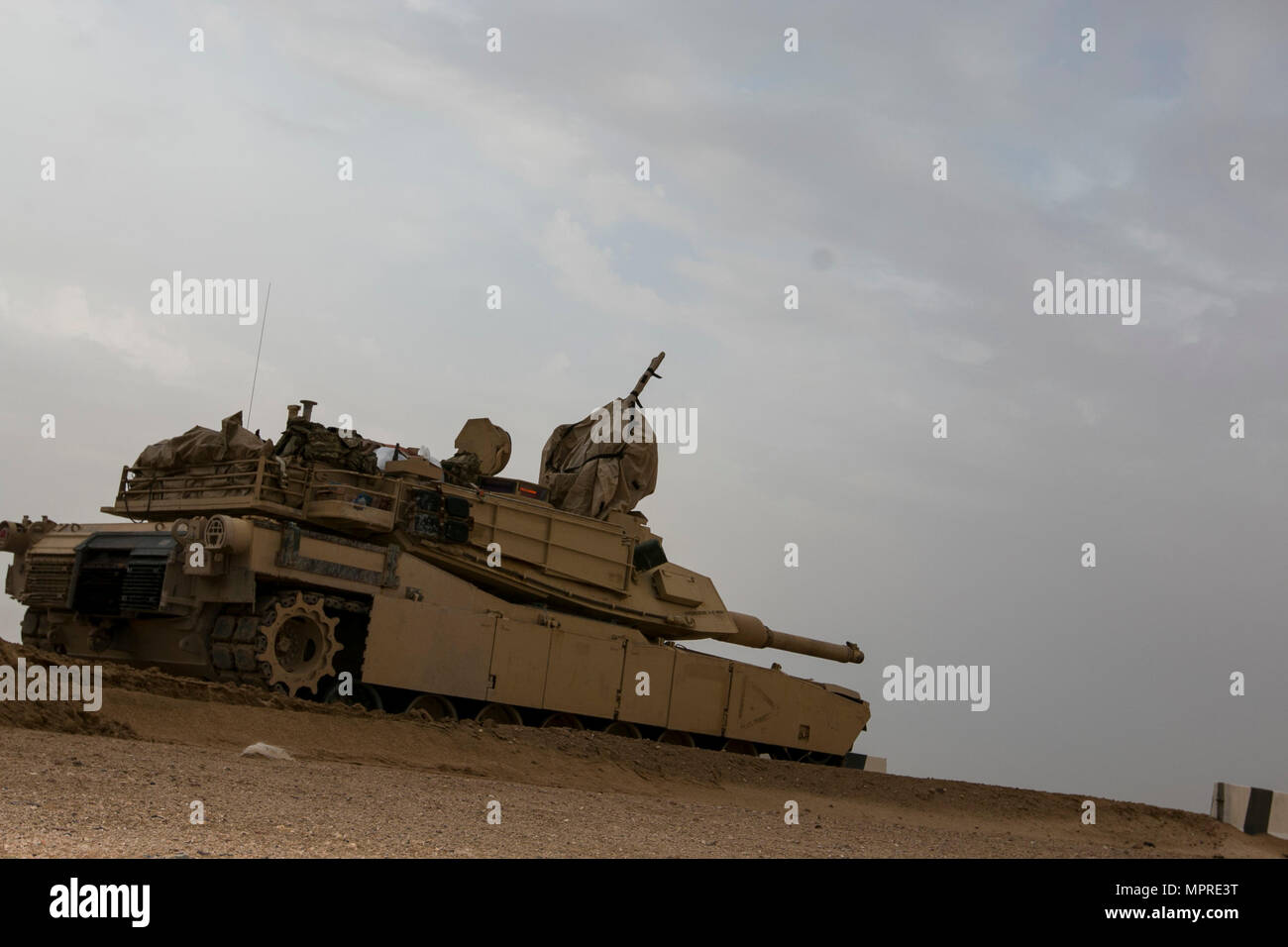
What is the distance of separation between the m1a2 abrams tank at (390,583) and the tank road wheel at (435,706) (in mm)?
21

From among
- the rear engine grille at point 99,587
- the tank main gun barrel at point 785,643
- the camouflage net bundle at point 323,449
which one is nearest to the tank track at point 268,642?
the rear engine grille at point 99,587

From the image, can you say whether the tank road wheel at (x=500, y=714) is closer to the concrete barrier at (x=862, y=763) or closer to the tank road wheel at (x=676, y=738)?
the tank road wheel at (x=676, y=738)

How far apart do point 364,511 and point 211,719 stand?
3.70 metres

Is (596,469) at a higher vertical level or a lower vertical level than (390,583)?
higher

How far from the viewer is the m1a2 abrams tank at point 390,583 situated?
48.7 ft

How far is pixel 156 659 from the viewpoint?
607 inches

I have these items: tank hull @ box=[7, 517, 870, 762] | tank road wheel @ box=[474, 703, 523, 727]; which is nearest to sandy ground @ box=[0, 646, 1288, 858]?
tank hull @ box=[7, 517, 870, 762]

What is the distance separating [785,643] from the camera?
22047 millimetres

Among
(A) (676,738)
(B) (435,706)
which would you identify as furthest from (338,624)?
(A) (676,738)

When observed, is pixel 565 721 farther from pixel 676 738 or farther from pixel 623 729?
pixel 676 738

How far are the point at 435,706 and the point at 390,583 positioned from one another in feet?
5.30

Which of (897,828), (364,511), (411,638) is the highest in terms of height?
(364,511)
